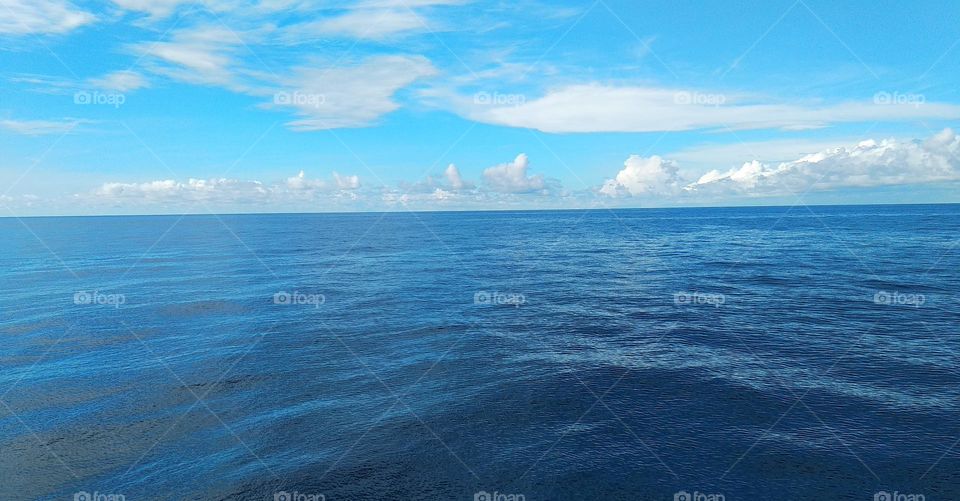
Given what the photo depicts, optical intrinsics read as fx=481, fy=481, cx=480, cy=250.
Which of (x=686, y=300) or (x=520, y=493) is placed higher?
(x=686, y=300)

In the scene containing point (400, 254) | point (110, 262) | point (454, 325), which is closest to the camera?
point (454, 325)

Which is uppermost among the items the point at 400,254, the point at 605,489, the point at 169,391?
the point at 400,254

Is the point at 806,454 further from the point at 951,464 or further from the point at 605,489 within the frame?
the point at 605,489

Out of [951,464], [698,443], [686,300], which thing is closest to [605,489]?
[698,443]

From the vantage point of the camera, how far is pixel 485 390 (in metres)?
31.5

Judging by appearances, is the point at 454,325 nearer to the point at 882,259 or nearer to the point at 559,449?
the point at 559,449

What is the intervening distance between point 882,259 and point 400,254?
284 ft

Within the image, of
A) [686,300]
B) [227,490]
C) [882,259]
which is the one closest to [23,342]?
[227,490]

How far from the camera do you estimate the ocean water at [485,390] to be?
884 inches

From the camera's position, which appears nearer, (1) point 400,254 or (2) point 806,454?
(2) point 806,454

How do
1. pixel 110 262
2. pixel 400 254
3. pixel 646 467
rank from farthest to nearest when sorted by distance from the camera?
pixel 400 254, pixel 110 262, pixel 646 467

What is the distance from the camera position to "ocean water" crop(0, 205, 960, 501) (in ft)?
73.7

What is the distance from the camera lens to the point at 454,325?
46.2 m

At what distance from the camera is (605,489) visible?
21750 millimetres
